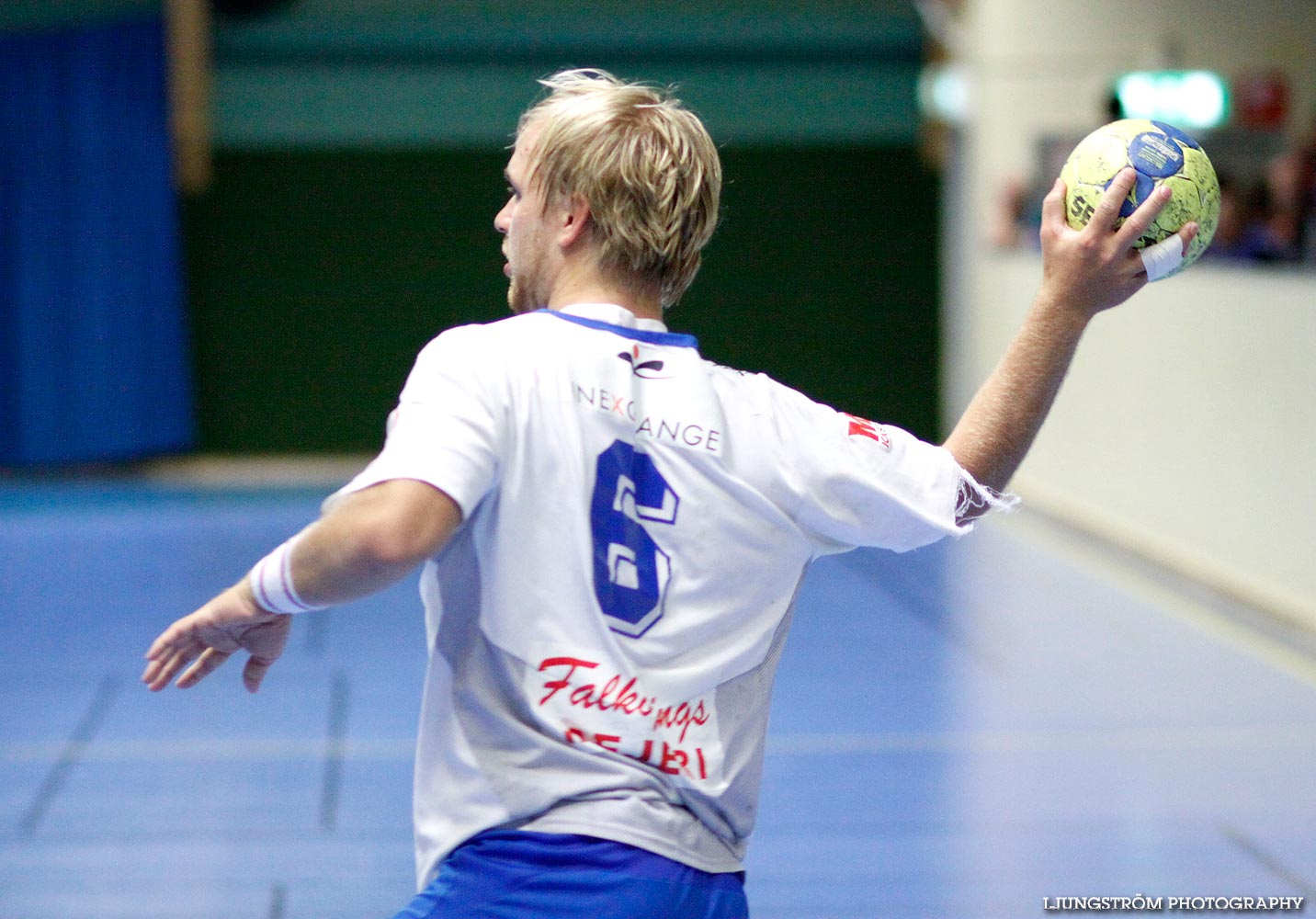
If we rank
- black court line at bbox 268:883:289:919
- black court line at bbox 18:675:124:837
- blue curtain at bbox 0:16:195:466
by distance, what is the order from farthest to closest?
blue curtain at bbox 0:16:195:466 → black court line at bbox 18:675:124:837 → black court line at bbox 268:883:289:919

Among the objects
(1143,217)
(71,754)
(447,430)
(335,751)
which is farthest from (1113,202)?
(71,754)

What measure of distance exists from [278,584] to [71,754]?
3547mm

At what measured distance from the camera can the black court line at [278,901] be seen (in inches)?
134

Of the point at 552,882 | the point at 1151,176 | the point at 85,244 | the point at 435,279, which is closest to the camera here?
the point at 552,882

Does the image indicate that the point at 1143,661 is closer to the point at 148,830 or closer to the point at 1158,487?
the point at 1158,487

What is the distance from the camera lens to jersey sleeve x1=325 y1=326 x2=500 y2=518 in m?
1.30

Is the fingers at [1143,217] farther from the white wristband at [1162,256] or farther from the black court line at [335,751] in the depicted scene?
the black court line at [335,751]

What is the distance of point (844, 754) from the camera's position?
4.56 m

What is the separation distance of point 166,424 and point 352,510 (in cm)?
943

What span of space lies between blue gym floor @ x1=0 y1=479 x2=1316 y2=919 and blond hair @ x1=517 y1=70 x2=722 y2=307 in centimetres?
230

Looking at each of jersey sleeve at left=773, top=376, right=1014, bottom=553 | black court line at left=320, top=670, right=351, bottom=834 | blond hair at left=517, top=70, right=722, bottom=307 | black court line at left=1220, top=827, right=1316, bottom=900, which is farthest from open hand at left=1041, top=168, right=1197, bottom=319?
black court line at left=320, top=670, right=351, bottom=834

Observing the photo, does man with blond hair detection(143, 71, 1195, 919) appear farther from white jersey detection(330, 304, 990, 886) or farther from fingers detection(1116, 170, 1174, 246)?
fingers detection(1116, 170, 1174, 246)

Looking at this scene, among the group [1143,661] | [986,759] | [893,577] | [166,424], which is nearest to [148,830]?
[986,759]

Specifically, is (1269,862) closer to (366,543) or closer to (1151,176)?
(1151,176)
